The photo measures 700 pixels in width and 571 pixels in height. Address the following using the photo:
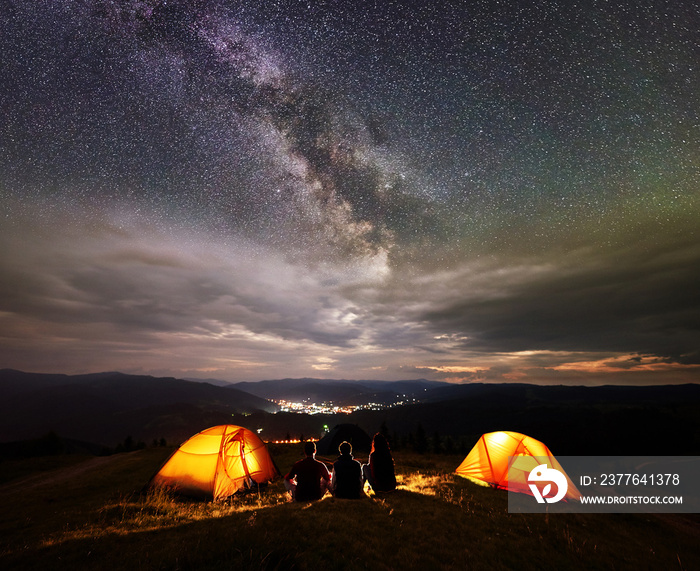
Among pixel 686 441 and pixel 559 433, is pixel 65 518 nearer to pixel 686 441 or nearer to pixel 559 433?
pixel 686 441

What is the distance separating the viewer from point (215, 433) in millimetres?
12727

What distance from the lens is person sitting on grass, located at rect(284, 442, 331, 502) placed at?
9539mm

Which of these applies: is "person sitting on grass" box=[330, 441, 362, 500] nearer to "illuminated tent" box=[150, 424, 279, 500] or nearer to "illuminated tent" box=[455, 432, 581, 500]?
"illuminated tent" box=[150, 424, 279, 500]

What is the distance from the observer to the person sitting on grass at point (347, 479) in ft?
31.6

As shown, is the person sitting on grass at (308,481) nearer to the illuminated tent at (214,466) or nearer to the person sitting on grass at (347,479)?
the person sitting on grass at (347,479)

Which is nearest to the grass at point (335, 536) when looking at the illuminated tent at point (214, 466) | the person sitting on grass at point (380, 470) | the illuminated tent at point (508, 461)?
the person sitting on grass at point (380, 470)

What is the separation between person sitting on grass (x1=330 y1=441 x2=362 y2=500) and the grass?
1.52 ft

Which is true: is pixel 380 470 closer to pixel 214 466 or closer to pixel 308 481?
pixel 308 481

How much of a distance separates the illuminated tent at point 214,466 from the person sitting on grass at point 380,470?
519 centimetres

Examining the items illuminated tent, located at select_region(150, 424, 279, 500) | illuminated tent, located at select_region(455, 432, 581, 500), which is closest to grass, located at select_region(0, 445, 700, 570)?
illuminated tent, located at select_region(150, 424, 279, 500)

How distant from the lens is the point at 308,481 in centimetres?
964

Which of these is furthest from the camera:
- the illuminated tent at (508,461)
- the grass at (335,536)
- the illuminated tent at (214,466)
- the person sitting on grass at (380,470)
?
the illuminated tent at (508,461)

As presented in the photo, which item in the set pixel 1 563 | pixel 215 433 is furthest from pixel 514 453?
pixel 1 563

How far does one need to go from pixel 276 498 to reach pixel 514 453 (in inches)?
410
